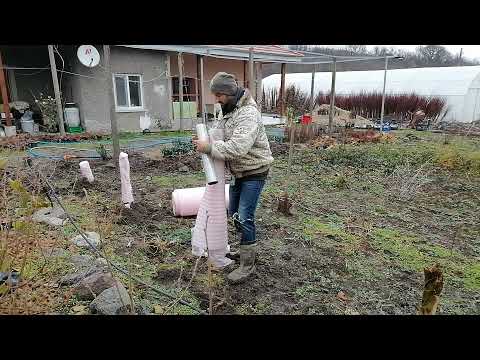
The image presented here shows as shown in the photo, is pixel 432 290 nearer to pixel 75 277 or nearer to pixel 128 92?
pixel 75 277

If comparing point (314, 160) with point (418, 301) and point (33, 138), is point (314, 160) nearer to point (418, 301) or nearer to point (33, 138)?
point (418, 301)

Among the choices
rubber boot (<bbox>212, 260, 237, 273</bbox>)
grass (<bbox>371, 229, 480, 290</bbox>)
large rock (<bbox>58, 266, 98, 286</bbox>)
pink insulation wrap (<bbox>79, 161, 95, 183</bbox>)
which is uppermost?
pink insulation wrap (<bbox>79, 161, 95, 183</bbox>)

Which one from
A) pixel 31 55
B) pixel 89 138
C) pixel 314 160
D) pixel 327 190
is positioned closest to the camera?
pixel 327 190

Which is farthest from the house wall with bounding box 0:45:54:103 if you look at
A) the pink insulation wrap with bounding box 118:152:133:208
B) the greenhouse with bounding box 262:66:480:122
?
the greenhouse with bounding box 262:66:480:122

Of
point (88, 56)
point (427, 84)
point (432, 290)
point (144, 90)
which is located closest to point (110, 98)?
point (88, 56)

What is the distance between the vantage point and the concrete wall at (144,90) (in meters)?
10.7

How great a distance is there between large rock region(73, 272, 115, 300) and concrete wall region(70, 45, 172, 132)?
30.6ft

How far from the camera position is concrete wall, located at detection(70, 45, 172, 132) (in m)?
10.7

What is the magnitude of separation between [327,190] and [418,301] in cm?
308

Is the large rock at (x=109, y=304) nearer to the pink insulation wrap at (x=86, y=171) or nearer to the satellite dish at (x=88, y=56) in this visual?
the pink insulation wrap at (x=86, y=171)

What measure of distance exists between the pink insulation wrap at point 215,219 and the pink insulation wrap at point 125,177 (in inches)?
55.2

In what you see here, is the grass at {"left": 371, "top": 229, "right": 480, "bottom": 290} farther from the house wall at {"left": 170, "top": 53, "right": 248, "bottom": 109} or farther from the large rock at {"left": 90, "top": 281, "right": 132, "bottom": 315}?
the house wall at {"left": 170, "top": 53, "right": 248, "bottom": 109}
